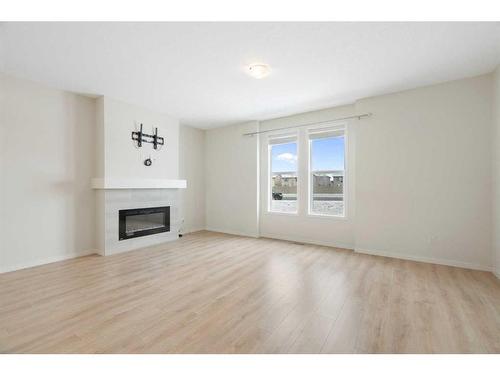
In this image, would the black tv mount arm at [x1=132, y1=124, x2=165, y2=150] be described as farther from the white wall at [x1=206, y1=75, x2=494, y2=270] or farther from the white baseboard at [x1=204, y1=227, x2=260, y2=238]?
the white wall at [x1=206, y1=75, x2=494, y2=270]

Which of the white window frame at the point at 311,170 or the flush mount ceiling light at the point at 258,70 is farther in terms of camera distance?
the white window frame at the point at 311,170

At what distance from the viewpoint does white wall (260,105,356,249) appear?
174 inches

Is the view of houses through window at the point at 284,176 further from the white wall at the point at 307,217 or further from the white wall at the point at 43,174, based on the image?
the white wall at the point at 43,174

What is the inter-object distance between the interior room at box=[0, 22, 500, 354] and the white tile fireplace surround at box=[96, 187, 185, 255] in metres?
0.03

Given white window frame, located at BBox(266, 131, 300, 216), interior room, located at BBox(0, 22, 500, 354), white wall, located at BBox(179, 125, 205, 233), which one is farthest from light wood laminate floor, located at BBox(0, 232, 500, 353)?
white wall, located at BBox(179, 125, 205, 233)

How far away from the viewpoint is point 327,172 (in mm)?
4754

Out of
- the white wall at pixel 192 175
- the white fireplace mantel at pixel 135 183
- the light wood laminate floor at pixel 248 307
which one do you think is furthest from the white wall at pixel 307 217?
the white fireplace mantel at pixel 135 183

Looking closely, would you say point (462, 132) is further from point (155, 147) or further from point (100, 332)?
point (155, 147)

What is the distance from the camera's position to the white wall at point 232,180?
5.59 meters

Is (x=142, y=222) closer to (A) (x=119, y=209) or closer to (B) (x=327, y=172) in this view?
(A) (x=119, y=209)

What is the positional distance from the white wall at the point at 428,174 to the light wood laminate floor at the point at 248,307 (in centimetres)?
40

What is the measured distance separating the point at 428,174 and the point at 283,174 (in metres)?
2.65

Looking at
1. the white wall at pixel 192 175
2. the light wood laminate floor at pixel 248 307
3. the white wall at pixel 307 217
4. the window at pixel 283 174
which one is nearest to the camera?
the light wood laminate floor at pixel 248 307
